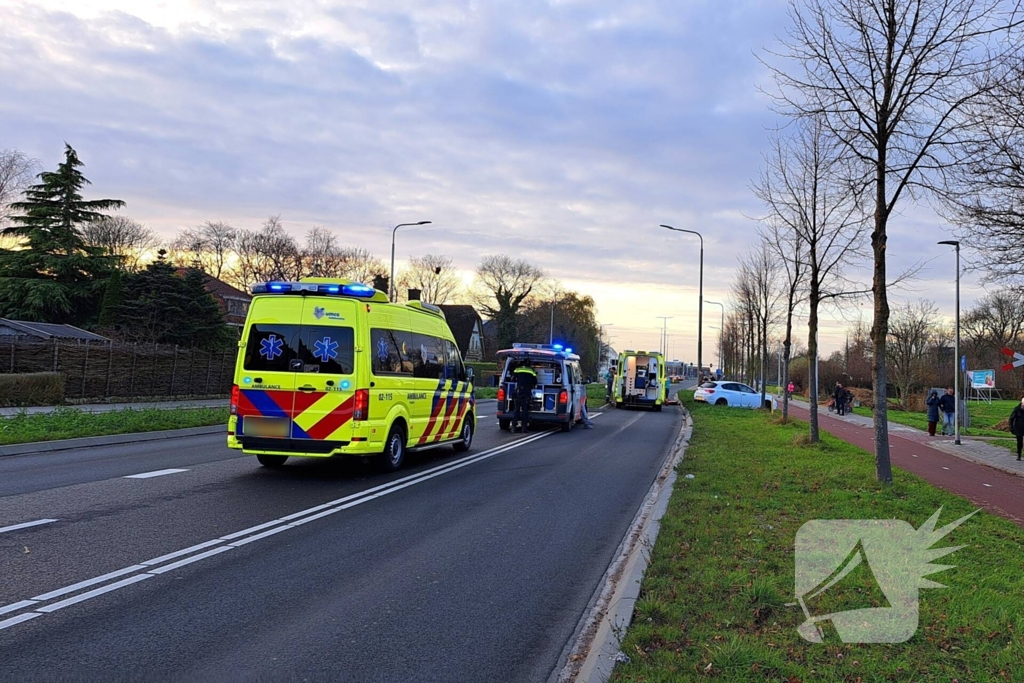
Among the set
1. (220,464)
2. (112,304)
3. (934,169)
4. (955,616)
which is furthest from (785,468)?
(112,304)

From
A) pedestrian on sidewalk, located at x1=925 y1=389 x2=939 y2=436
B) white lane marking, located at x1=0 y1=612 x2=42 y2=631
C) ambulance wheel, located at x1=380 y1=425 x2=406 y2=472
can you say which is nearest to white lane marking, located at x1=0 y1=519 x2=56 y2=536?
white lane marking, located at x1=0 y1=612 x2=42 y2=631

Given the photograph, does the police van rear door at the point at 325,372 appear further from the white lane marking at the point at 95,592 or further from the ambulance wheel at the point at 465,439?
the white lane marking at the point at 95,592

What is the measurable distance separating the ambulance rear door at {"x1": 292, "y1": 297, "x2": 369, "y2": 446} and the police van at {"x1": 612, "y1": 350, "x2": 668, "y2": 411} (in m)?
24.5

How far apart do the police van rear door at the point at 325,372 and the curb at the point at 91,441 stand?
19.9 ft

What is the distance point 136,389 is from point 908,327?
→ 48.0 metres

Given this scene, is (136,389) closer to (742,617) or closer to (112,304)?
(112,304)

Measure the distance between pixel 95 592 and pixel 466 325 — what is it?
8158cm

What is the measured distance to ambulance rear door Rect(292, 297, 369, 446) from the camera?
34.5ft

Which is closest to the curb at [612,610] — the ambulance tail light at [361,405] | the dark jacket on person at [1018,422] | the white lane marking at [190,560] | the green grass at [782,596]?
the green grass at [782,596]

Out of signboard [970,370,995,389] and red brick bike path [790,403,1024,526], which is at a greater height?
signboard [970,370,995,389]

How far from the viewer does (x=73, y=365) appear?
25438 mm

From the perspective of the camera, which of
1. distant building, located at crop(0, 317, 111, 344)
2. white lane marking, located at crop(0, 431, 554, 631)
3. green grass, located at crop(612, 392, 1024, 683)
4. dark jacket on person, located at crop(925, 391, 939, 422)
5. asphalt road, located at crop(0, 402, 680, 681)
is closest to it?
green grass, located at crop(612, 392, 1024, 683)

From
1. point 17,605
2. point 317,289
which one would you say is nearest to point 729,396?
point 317,289

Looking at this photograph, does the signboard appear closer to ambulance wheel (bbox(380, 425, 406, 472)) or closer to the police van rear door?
ambulance wheel (bbox(380, 425, 406, 472))
